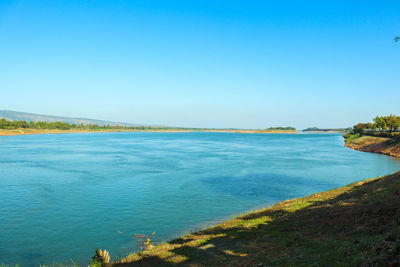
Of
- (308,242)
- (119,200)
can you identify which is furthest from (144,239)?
(308,242)

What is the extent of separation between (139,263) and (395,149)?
93964 millimetres

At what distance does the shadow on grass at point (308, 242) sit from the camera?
33.6ft

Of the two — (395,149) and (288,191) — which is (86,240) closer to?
(288,191)

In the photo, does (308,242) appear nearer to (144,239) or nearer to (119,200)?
(144,239)

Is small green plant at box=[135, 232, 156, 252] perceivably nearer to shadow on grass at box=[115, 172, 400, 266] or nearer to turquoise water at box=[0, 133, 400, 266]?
turquoise water at box=[0, 133, 400, 266]

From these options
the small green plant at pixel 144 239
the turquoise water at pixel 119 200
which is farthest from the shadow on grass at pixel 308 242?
the turquoise water at pixel 119 200

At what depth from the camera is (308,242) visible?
1310 cm

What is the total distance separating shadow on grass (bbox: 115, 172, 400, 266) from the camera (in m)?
10.2

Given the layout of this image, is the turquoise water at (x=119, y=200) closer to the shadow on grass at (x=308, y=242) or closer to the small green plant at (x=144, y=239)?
the small green plant at (x=144, y=239)

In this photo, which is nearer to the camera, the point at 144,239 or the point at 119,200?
the point at 144,239

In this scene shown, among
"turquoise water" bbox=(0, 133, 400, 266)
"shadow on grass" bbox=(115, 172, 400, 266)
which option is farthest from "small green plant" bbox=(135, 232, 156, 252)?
"shadow on grass" bbox=(115, 172, 400, 266)

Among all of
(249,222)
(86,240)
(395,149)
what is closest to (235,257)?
(249,222)

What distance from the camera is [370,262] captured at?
29.3 ft

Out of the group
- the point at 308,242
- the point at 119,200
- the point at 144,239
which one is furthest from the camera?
the point at 119,200
